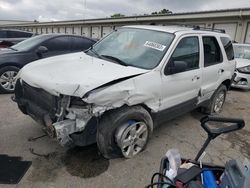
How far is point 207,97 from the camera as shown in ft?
15.8

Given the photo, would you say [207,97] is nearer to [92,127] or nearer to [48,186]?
[92,127]

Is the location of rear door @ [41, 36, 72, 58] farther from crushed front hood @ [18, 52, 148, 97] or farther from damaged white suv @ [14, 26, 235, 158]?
crushed front hood @ [18, 52, 148, 97]

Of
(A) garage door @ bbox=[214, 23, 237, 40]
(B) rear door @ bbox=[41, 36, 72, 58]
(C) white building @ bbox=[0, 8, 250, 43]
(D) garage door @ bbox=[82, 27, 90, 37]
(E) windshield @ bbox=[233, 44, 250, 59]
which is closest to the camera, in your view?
(B) rear door @ bbox=[41, 36, 72, 58]

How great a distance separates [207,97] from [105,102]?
2768 millimetres

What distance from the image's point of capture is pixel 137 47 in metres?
3.73

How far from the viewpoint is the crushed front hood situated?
270cm

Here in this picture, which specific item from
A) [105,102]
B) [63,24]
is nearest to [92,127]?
[105,102]

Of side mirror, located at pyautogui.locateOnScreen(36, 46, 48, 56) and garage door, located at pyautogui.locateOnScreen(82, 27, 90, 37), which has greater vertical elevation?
garage door, located at pyautogui.locateOnScreen(82, 27, 90, 37)

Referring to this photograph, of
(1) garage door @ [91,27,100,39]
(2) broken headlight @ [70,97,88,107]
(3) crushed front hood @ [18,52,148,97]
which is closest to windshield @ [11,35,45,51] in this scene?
(3) crushed front hood @ [18,52,148,97]

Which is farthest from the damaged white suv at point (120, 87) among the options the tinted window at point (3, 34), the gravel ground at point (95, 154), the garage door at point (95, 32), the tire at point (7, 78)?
the garage door at point (95, 32)

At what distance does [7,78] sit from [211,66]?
15.6 feet

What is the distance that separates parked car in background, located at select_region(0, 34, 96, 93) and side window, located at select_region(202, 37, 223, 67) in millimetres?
3943

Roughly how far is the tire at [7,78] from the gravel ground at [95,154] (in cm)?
126

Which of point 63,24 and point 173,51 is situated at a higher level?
point 63,24
